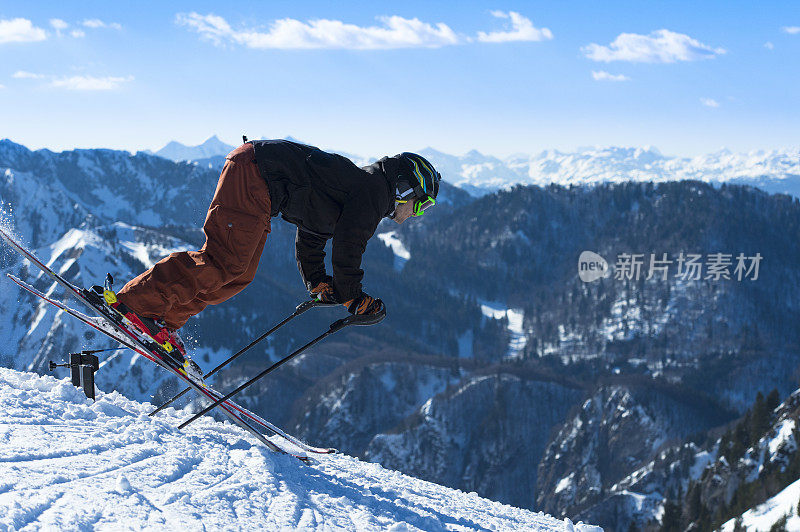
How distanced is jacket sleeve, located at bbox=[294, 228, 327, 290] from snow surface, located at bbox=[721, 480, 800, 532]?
92224mm

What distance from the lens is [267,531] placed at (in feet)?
15.9

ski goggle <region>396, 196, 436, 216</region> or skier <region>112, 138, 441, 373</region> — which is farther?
ski goggle <region>396, 196, 436, 216</region>

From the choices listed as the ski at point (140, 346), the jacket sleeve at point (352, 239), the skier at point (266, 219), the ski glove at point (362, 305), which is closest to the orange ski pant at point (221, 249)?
the skier at point (266, 219)

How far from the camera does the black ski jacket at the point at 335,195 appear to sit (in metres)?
6.60

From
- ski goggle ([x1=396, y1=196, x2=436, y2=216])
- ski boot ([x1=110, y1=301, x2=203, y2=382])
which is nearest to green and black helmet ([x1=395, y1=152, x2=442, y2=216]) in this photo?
ski goggle ([x1=396, y1=196, x2=436, y2=216])

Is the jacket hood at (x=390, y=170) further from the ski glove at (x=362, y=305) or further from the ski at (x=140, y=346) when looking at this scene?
the ski at (x=140, y=346)

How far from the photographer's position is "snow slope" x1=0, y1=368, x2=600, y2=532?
441cm

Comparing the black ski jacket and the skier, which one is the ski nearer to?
the skier

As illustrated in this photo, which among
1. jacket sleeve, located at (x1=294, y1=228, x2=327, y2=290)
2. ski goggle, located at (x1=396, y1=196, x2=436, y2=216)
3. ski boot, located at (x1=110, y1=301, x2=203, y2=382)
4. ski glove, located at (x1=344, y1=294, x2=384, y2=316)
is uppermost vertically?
ski goggle, located at (x1=396, y1=196, x2=436, y2=216)

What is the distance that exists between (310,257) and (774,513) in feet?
330

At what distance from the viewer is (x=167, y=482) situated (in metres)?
5.22

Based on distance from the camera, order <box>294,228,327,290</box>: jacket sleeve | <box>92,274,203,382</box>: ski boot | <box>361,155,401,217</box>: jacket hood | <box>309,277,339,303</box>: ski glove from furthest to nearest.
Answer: <box>294,228,327,290</box>: jacket sleeve, <box>309,277,339,303</box>: ski glove, <box>361,155,401,217</box>: jacket hood, <box>92,274,203,382</box>: ski boot

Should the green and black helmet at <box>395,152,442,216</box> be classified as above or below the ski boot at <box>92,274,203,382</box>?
above

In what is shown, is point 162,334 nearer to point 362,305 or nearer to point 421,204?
point 362,305
